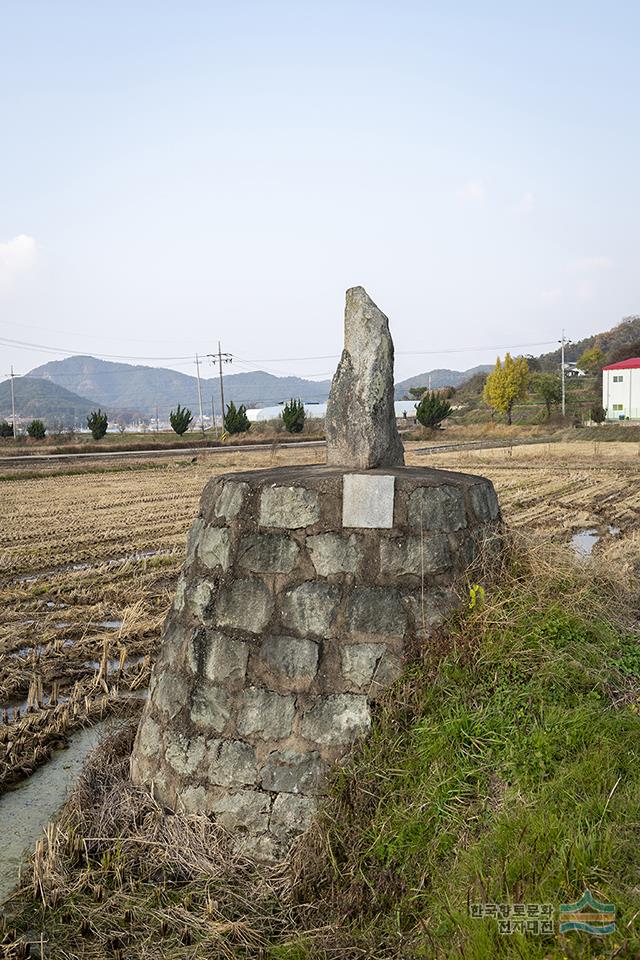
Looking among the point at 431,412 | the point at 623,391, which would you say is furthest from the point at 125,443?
the point at 623,391

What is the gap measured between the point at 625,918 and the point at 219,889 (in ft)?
7.18

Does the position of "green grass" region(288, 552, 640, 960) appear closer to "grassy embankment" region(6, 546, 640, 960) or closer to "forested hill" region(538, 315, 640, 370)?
"grassy embankment" region(6, 546, 640, 960)

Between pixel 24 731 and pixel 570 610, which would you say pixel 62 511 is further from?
pixel 570 610

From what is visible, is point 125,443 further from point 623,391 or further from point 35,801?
point 35,801

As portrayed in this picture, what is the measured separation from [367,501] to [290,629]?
87cm

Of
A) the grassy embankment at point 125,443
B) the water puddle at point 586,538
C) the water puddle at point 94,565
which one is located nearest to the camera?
the water puddle at point 94,565

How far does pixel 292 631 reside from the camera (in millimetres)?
4523

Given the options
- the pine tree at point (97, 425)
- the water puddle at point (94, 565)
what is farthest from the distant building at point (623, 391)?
the water puddle at point (94, 565)

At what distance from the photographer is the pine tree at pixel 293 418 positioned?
58344 millimetres

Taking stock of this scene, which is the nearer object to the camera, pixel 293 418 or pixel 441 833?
pixel 441 833

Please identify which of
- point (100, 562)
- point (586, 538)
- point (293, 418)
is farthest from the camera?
point (293, 418)

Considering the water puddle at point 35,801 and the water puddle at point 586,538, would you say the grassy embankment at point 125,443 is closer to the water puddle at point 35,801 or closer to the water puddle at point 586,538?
the water puddle at point 586,538

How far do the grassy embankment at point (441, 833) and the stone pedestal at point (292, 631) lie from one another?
18 centimetres

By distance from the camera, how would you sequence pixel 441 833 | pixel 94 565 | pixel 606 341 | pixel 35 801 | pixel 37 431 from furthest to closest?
pixel 606 341 → pixel 37 431 → pixel 94 565 → pixel 35 801 → pixel 441 833
